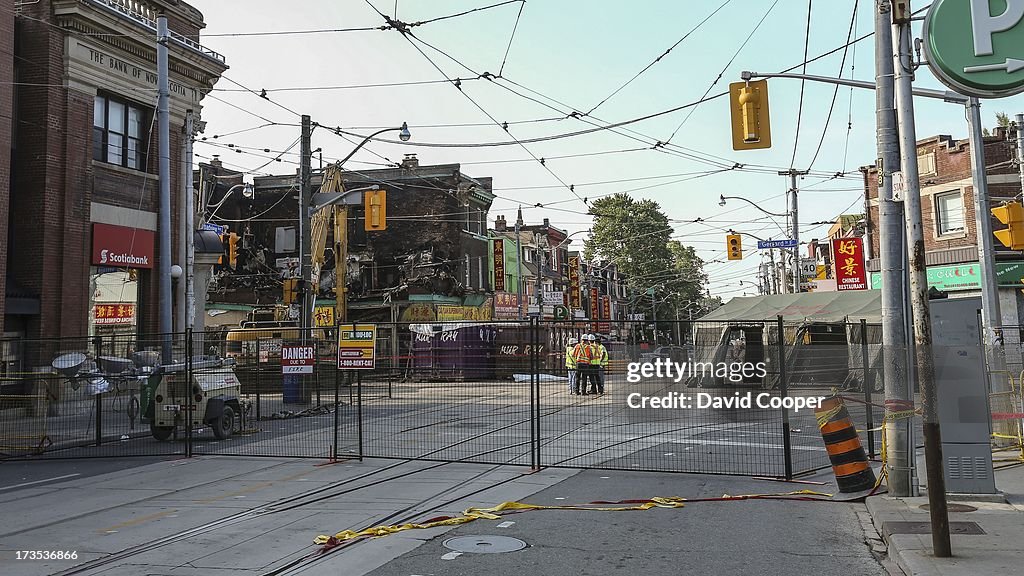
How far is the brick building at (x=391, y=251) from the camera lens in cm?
4681

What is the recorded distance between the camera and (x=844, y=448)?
30.6 feet

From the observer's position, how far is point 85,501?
32.9 feet

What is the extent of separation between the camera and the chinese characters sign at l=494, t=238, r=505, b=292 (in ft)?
171

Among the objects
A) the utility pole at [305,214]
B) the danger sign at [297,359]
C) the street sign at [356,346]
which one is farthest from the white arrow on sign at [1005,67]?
the utility pole at [305,214]

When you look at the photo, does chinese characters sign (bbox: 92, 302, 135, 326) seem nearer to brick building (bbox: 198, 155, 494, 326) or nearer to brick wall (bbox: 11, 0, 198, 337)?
brick wall (bbox: 11, 0, 198, 337)

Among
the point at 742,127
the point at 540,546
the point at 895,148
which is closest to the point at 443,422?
the point at 540,546

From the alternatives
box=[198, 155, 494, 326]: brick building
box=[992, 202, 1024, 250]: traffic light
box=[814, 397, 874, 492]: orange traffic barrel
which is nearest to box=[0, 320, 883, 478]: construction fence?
box=[814, 397, 874, 492]: orange traffic barrel

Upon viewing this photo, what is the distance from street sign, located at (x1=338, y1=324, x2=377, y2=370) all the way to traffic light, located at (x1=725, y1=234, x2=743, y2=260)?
25843 mm

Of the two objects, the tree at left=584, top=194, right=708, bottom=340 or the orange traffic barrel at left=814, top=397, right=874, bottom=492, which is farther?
the tree at left=584, top=194, right=708, bottom=340

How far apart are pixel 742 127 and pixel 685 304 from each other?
255 feet

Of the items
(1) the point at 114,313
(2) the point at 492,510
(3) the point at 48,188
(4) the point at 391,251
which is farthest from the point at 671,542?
(4) the point at 391,251

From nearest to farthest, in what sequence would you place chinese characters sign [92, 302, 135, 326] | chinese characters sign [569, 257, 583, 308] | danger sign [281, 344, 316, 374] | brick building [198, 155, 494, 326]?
danger sign [281, 344, 316, 374], chinese characters sign [92, 302, 135, 326], brick building [198, 155, 494, 326], chinese characters sign [569, 257, 583, 308]

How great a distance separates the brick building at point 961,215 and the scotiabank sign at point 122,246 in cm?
2607

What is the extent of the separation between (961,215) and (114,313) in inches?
1253
